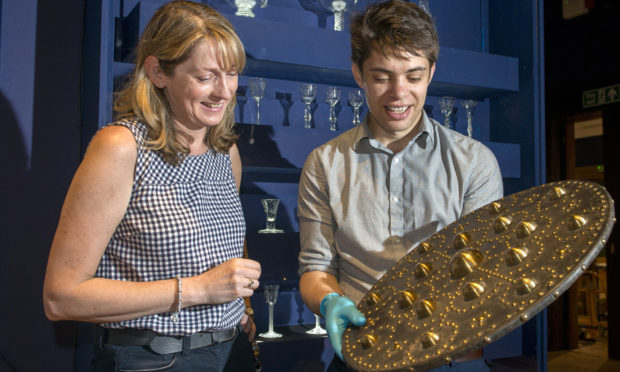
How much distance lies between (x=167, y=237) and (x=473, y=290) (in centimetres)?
67

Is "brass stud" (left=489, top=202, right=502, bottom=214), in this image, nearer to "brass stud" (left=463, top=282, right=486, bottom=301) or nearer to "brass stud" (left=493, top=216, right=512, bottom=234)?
"brass stud" (left=493, top=216, right=512, bottom=234)

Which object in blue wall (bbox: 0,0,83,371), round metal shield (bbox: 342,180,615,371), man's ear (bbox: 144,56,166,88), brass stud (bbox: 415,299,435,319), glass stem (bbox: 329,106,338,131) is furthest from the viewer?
glass stem (bbox: 329,106,338,131)

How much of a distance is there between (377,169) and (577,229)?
695 mm

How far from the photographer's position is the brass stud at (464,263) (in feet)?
2.49

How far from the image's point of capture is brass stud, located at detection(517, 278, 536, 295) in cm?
63

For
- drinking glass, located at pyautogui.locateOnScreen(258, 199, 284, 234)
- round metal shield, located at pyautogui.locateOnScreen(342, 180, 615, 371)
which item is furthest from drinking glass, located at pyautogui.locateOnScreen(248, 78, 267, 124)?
round metal shield, located at pyautogui.locateOnScreen(342, 180, 615, 371)

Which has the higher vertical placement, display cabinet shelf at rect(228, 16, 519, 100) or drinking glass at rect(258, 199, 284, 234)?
display cabinet shelf at rect(228, 16, 519, 100)

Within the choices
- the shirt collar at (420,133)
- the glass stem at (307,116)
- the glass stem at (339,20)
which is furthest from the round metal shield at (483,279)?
the glass stem at (339,20)

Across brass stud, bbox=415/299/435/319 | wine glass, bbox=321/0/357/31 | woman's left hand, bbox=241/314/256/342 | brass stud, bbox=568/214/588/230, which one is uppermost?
wine glass, bbox=321/0/357/31

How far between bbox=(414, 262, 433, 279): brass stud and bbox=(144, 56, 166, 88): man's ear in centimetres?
73

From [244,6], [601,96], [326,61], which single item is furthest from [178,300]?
[601,96]

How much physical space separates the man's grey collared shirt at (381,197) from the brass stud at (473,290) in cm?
54

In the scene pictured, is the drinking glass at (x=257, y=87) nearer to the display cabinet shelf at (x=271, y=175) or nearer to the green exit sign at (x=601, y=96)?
the display cabinet shelf at (x=271, y=175)

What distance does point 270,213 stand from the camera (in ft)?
7.61
